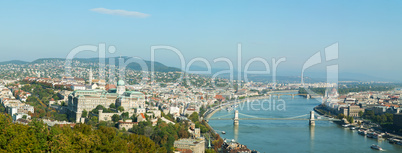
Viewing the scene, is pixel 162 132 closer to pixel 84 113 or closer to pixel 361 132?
pixel 84 113

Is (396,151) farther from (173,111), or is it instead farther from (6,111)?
(6,111)

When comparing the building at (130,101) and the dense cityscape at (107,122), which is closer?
the dense cityscape at (107,122)

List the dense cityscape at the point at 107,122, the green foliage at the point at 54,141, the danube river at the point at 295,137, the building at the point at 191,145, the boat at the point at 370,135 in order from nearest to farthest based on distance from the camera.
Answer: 1. the green foliage at the point at 54,141
2. the dense cityscape at the point at 107,122
3. the building at the point at 191,145
4. the danube river at the point at 295,137
5. the boat at the point at 370,135

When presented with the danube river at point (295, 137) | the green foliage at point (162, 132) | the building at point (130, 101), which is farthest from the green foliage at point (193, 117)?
the green foliage at point (162, 132)

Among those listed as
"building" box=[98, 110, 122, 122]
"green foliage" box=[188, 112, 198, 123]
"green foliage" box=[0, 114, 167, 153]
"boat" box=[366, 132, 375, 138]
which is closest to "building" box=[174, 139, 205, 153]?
"green foliage" box=[0, 114, 167, 153]

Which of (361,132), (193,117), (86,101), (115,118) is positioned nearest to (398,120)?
(361,132)

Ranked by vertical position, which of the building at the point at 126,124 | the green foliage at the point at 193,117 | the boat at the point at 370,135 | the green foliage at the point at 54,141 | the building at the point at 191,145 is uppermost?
the green foliage at the point at 54,141

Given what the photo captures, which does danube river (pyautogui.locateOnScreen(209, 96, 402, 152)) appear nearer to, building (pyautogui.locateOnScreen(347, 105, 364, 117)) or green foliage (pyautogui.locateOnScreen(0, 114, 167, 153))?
building (pyautogui.locateOnScreen(347, 105, 364, 117))

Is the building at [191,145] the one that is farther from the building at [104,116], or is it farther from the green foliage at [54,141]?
the building at [104,116]

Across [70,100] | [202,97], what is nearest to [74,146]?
[70,100]
